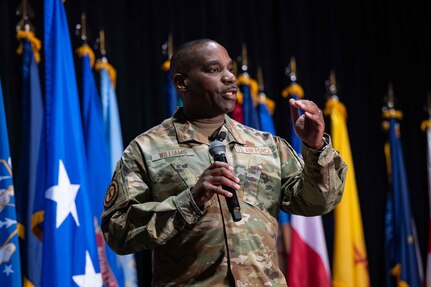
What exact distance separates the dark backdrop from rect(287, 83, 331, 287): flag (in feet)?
2.02

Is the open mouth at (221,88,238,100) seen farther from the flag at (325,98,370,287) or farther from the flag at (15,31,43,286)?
the flag at (325,98,370,287)

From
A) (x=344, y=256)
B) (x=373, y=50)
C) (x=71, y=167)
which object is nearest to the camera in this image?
(x=71, y=167)

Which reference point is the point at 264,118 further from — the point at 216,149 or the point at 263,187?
the point at 216,149

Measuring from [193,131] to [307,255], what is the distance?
8.69 feet

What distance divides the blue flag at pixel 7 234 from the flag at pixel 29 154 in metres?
0.28

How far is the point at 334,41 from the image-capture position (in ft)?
18.5

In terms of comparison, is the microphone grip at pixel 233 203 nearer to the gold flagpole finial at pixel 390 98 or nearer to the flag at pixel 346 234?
the flag at pixel 346 234

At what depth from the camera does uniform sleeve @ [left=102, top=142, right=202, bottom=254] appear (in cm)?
200

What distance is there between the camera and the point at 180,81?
94.2 inches

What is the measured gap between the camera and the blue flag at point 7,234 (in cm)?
315

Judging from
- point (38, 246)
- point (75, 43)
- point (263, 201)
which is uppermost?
point (75, 43)

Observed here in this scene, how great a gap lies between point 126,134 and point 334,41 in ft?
6.96

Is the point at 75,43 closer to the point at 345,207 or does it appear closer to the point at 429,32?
the point at 345,207

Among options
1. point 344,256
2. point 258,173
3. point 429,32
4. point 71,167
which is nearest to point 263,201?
point 258,173
